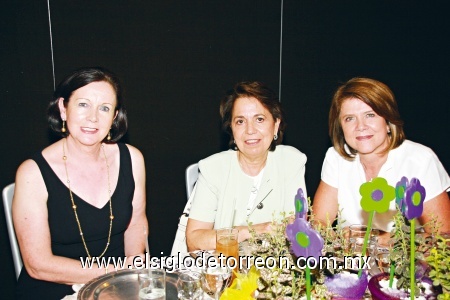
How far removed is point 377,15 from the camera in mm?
4539

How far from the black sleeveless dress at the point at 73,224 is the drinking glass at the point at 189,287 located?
0.86 m

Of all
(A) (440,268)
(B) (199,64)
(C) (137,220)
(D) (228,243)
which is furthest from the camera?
(B) (199,64)

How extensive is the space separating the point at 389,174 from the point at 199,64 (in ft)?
6.07

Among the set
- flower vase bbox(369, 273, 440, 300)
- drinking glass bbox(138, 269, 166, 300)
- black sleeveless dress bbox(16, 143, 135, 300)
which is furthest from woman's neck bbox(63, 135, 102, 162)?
flower vase bbox(369, 273, 440, 300)

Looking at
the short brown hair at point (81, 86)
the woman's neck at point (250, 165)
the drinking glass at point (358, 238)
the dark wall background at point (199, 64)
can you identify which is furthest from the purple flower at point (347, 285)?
the dark wall background at point (199, 64)

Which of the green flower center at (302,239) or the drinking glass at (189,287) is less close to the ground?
the green flower center at (302,239)

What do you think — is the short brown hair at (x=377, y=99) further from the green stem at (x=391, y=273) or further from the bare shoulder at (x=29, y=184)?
the bare shoulder at (x=29, y=184)

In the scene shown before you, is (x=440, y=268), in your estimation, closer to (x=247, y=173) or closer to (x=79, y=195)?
(x=247, y=173)

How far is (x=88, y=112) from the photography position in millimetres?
2332

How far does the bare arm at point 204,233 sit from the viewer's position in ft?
7.45

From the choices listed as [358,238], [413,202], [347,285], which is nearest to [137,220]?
[358,238]

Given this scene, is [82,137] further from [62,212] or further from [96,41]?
[96,41]

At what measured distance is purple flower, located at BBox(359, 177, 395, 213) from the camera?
4.97ft

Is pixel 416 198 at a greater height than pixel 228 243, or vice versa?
pixel 416 198
